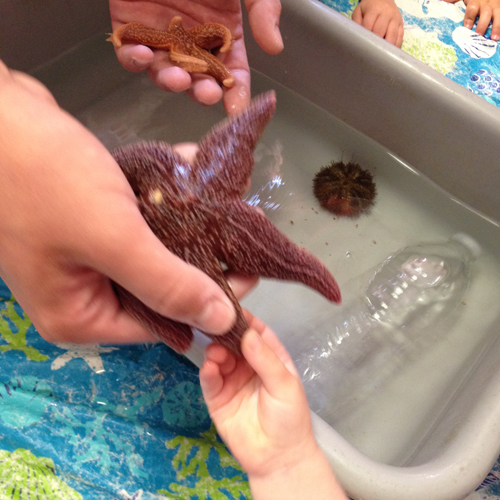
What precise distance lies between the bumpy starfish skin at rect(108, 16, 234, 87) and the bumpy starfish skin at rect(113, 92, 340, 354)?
1.01 ft

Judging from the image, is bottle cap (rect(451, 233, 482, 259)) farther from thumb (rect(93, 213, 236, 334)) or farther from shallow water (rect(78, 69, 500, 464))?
thumb (rect(93, 213, 236, 334))

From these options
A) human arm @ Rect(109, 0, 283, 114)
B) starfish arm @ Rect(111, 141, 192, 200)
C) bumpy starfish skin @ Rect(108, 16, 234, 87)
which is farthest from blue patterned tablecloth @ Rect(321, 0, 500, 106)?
starfish arm @ Rect(111, 141, 192, 200)

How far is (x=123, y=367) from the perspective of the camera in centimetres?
82

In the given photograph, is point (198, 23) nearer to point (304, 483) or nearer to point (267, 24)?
point (267, 24)

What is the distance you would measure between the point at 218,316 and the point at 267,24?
653mm

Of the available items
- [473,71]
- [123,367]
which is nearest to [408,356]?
[123,367]

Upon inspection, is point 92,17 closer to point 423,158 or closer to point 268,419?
point 423,158

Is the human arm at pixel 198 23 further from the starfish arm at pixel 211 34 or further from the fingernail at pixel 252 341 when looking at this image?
the fingernail at pixel 252 341

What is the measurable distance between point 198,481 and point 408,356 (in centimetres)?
54

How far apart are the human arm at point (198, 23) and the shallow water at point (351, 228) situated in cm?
24

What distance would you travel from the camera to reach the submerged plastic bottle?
0.88 m

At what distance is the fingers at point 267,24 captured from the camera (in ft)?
2.60

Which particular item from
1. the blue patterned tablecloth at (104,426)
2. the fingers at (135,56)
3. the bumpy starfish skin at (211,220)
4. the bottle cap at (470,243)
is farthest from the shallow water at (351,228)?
the bumpy starfish skin at (211,220)

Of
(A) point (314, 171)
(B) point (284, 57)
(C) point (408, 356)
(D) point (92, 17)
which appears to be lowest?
(C) point (408, 356)
